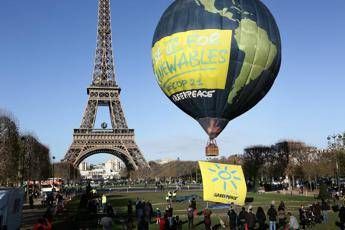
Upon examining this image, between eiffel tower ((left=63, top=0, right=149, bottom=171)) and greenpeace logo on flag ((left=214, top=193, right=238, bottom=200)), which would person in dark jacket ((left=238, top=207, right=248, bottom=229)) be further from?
eiffel tower ((left=63, top=0, right=149, bottom=171))

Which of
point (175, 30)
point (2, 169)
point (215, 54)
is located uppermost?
point (175, 30)

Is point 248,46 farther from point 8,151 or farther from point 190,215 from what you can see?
point 8,151

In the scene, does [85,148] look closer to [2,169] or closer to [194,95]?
[2,169]

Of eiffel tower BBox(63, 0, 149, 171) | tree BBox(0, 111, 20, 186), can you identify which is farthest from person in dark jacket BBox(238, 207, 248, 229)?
eiffel tower BBox(63, 0, 149, 171)

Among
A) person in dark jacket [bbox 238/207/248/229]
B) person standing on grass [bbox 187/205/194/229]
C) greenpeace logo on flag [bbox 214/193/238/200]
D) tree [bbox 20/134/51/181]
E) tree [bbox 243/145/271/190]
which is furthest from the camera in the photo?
tree [bbox 243/145/271/190]

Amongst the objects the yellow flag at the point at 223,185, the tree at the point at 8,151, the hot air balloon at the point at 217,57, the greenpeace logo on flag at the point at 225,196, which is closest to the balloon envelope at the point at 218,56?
the hot air balloon at the point at 217,57

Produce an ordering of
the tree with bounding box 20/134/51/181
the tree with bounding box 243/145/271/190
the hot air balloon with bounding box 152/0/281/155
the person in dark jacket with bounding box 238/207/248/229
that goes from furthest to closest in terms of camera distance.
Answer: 1. the tree with bounding box 243/145/271/190
2. the tree with bounding box 20/134/51/181
3. the hot air balloon with bounding box 152/0/281/155
4. the person in dark jacket with bounding box 238/207/248/229

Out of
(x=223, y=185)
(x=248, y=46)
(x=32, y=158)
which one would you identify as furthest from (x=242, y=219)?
(x=32, y=158)

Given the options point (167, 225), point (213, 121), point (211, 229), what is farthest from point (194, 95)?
point (167, 225)
